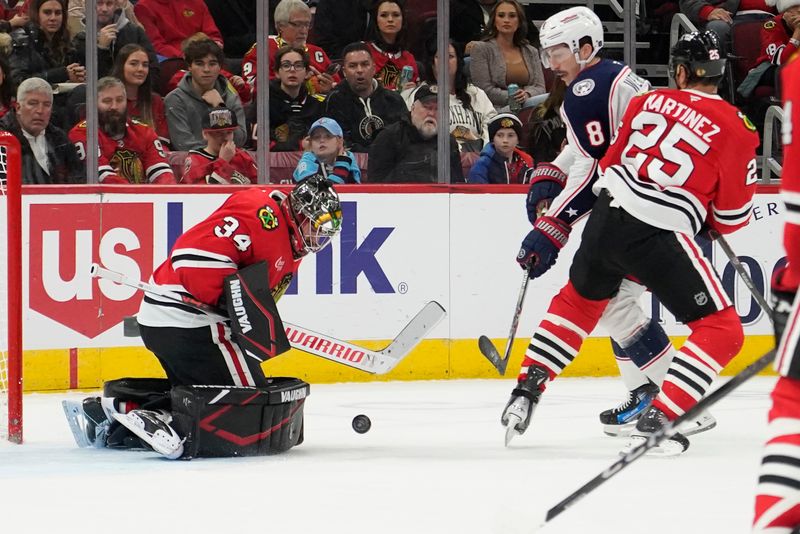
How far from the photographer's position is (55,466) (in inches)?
151

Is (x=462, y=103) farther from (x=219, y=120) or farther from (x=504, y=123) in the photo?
(x=219, y=120)

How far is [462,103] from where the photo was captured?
20.3 feet

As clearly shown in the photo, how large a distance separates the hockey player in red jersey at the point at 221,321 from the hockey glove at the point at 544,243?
0.72 meters

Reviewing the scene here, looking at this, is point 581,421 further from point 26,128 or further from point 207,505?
point 26,128

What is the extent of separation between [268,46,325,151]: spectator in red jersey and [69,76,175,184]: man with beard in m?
0.52

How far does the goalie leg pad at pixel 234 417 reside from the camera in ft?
12.6

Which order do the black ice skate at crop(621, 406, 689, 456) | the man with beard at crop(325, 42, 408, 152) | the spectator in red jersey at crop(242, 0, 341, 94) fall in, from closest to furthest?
the black ice skate at crop(621, 406, 689, 456)
the spectator in red jersey at crop(242, 0, 341, 94)
the man with beard at crop(325, 42, 408, 152)

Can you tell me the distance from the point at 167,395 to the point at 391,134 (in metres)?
2.30

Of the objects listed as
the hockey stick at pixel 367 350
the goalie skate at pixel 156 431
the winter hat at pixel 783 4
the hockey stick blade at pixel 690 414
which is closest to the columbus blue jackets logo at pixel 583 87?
the hockey stick at pixel 367 350

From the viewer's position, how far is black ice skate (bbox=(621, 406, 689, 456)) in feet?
12.6

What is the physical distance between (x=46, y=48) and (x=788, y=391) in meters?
4.20

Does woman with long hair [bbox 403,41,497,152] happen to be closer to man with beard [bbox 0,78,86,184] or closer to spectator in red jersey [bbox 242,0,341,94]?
spectator in red jersey [bbox 242,0,341,94]

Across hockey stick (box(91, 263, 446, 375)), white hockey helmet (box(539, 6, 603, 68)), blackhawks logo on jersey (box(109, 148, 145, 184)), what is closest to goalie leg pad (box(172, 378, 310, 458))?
hockey stick (box(91, 263, 446, 375))

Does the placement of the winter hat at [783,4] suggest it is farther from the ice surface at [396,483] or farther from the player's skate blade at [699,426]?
the player's skate blade at [699,426]
